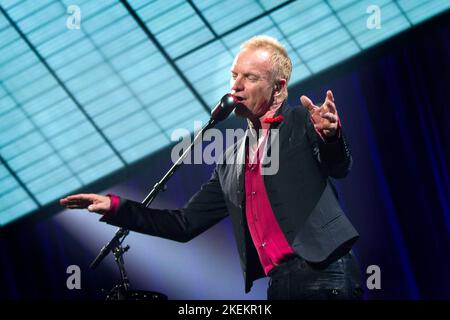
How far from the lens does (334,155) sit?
2.10 metres

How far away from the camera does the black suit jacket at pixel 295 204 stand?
2.12 metres

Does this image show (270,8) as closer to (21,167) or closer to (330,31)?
(330,31)

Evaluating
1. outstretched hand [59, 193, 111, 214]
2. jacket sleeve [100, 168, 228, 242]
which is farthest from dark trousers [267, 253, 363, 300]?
outstretched hand [59, 193, 111, 214]

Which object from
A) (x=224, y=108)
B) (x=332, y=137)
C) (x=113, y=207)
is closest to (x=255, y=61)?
(x=224, y=108)

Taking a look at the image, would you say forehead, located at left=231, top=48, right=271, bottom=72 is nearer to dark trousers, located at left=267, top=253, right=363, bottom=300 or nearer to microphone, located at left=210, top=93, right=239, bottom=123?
microphone, located at left=210, top=93, right=239, bottom=123

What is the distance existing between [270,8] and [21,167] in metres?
2.63

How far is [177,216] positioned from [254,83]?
1.96 ft

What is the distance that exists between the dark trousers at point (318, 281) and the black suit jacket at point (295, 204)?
0.13 ft

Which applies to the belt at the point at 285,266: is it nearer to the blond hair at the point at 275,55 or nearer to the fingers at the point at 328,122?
the fingers at the point at 328,122

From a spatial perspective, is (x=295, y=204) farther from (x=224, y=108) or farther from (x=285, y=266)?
(x=224, y=108)

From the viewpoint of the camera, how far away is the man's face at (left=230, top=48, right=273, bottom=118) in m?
2.49

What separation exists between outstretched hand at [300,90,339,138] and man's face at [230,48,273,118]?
45 cm

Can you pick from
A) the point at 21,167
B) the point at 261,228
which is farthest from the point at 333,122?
the point at 21,167

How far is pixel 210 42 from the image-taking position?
5504 mm
